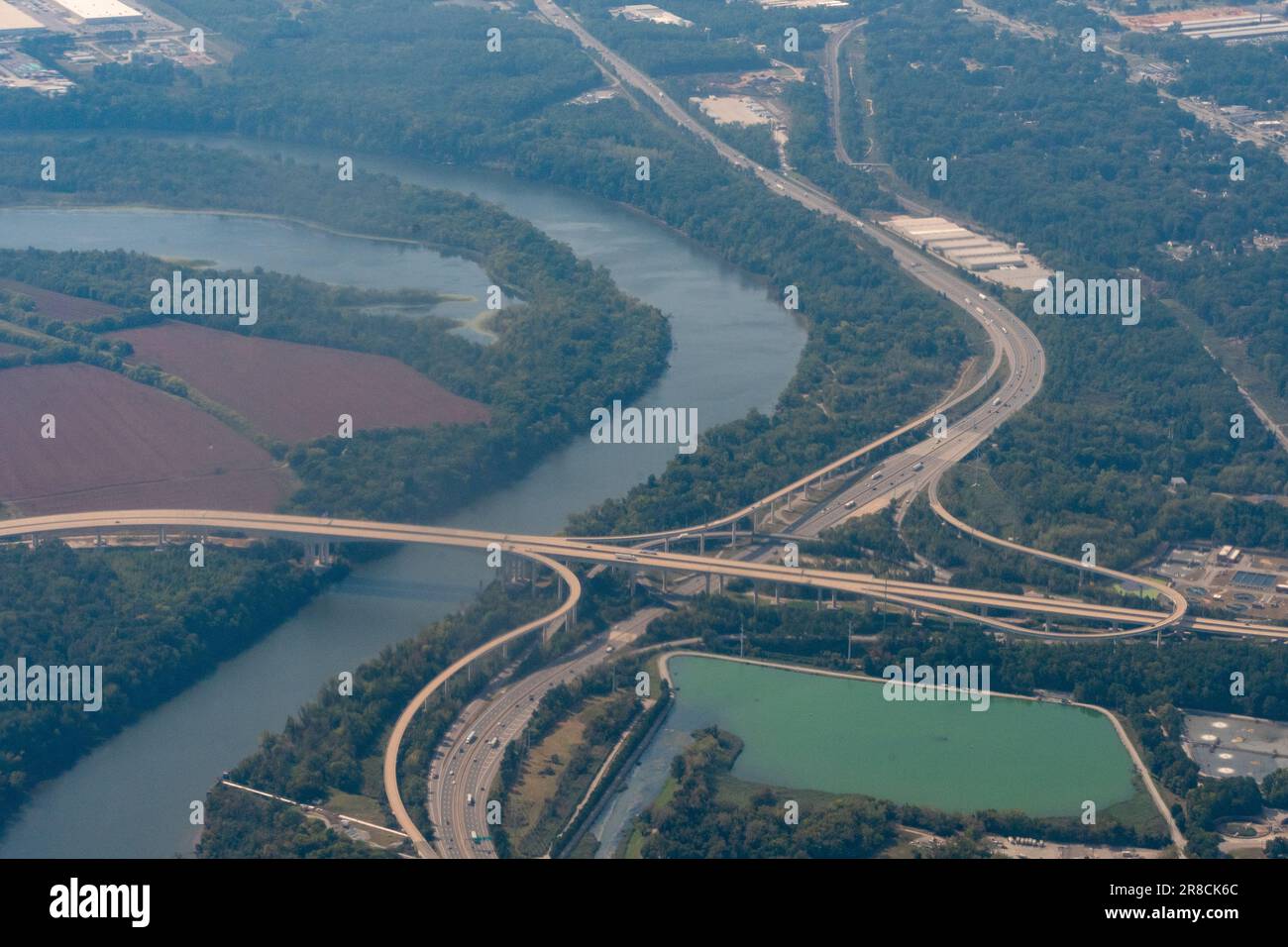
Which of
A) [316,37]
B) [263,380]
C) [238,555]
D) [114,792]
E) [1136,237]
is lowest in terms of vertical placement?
[114,792]

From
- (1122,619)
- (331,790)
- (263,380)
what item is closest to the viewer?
(331,790)

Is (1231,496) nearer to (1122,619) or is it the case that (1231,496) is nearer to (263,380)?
(1122,619)

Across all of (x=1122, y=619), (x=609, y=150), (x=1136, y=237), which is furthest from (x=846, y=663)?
(x=609, y=150)

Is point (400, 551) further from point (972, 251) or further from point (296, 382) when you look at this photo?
point (972, 251)

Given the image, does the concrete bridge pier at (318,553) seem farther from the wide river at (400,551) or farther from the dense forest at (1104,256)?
the dense forest at (1104,256)

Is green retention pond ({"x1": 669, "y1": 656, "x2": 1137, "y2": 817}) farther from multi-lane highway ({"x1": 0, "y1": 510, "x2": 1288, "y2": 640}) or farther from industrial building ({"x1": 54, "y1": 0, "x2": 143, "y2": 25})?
industrial building ({"x1": 54, "y1": 0, "x2": 143, "y2": 25})

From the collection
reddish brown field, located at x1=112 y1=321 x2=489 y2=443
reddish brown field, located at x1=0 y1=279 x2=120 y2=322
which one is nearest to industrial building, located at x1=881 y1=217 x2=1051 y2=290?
reddish brown field, located at x1=112 y1=321 x2=489 y2=443

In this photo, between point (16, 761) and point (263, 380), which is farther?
point (263, 380)
